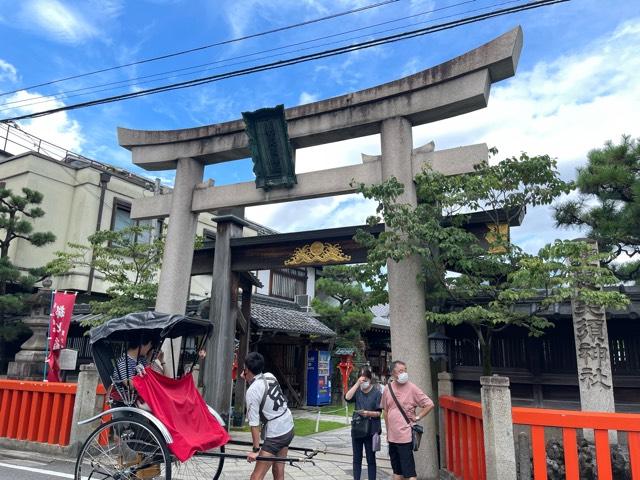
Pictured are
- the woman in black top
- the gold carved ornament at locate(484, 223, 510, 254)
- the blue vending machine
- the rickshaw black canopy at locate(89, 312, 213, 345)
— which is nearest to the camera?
the rickshaw black canopy at locate(89, 312, 213, 345)

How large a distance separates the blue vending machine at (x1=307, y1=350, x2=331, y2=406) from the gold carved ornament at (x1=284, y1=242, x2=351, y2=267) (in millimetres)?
10266

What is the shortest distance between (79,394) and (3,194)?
405 inches

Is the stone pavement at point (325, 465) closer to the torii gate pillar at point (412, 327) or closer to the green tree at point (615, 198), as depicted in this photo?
the torii gate pillar at point (412, 327)

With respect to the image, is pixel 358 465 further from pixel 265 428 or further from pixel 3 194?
pixel 3 194

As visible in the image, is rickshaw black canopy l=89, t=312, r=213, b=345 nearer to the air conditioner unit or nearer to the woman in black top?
the woman in black top

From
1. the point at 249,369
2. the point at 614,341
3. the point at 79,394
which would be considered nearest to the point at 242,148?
the point at 79,394

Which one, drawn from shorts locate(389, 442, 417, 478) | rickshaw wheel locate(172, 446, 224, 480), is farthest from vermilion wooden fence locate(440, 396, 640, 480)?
rickshaw wheel locate(172, 446, 224, 480)

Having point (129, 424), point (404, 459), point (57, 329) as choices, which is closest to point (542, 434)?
point (404, 459)

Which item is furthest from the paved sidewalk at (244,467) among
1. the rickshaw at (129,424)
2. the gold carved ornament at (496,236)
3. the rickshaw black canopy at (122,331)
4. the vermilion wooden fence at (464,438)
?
the gold carved ornament at (496,236)

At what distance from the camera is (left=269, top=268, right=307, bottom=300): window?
24672 millimetres

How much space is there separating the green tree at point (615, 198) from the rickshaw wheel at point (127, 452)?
379 inches

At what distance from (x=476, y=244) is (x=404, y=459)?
3.56 meters

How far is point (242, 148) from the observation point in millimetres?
11219

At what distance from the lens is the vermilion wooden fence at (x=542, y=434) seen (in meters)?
4.99
